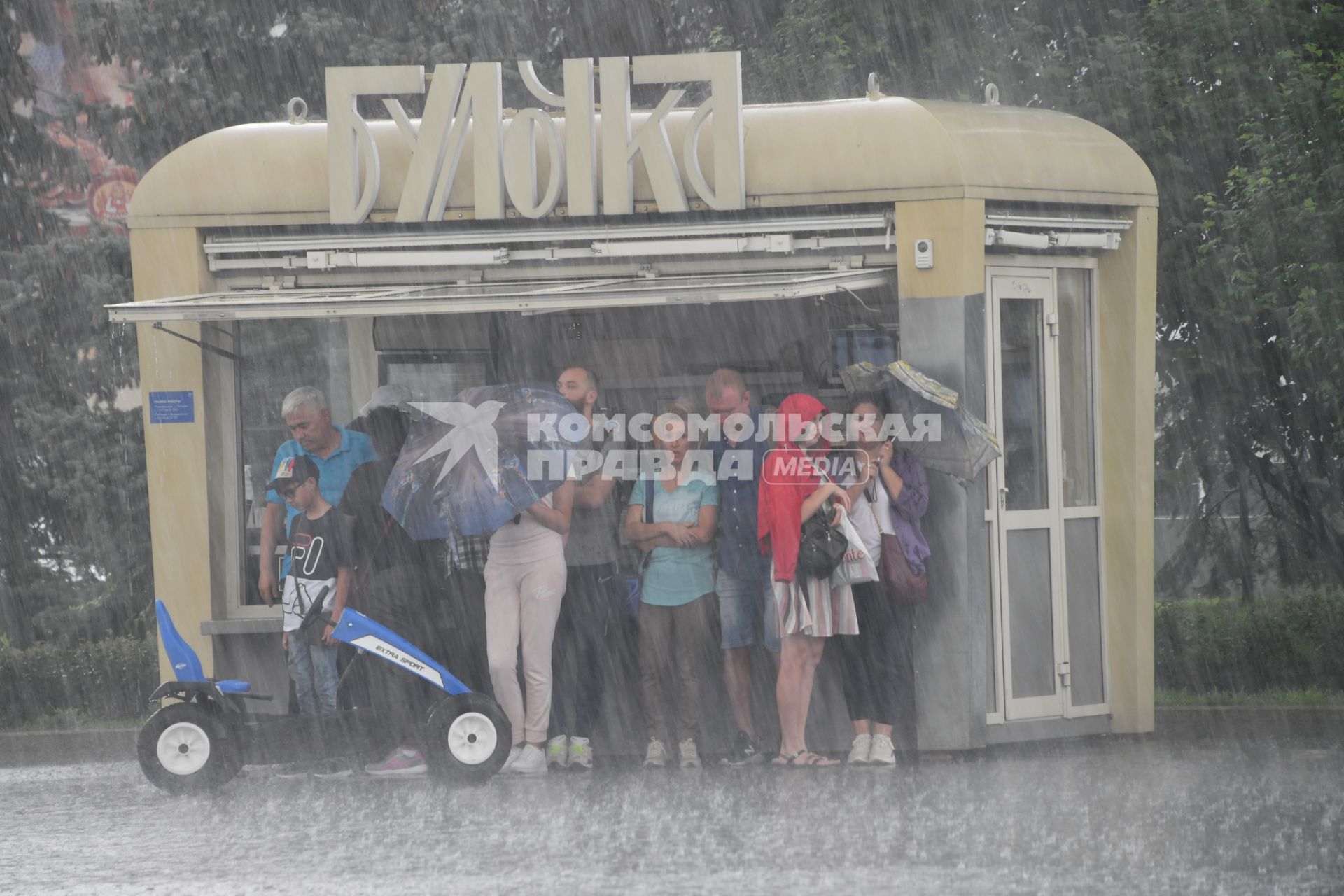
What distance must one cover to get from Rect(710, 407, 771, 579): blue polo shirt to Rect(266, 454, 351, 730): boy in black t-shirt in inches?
78.9

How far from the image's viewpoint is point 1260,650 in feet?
47.4

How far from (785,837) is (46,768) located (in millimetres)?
5616

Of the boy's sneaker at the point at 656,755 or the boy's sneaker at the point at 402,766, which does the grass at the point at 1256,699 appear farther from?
the boy's sneaker at the point at 402,766

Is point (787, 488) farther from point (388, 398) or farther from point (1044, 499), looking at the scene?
point (388, 398)

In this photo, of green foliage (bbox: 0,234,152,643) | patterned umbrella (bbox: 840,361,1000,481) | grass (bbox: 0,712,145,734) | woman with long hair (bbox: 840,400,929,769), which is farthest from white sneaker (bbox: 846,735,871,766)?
green foliage (bbox: 0,234,152,643)

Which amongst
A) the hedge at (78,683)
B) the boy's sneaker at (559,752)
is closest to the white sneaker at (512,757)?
the boy's sneaker at (559,752)

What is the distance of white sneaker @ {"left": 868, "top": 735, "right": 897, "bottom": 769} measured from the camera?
9898mm

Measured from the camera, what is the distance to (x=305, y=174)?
1083 centimetres

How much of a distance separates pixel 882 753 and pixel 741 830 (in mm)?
1891

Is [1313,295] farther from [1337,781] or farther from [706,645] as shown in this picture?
[706,645]

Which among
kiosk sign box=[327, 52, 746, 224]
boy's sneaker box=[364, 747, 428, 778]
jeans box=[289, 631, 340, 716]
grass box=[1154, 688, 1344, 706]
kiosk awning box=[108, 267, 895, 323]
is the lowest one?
grass box=[1154, 688, 1344, 706]

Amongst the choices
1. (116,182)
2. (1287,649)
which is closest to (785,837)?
(1287,649)

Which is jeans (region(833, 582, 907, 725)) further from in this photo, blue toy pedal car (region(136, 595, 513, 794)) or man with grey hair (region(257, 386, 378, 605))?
man with grey hair (region(257, 386, 378, 605))

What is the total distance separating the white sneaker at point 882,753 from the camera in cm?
990
